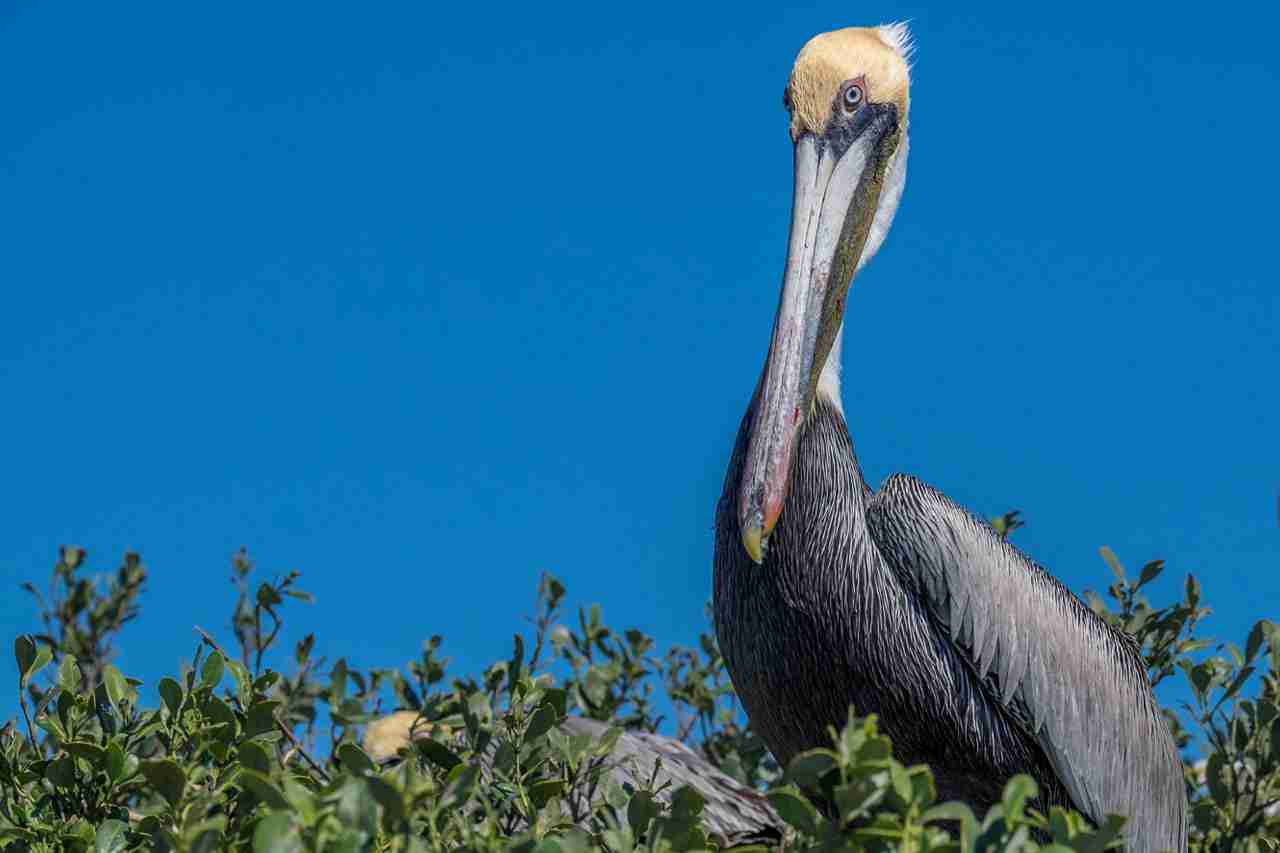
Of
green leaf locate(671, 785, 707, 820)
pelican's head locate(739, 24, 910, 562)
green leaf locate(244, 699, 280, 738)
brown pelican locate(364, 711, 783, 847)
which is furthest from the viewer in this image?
brown pelican locate(364, 711, 783, 847)

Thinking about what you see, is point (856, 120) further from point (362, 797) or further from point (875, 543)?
point (362, 797)

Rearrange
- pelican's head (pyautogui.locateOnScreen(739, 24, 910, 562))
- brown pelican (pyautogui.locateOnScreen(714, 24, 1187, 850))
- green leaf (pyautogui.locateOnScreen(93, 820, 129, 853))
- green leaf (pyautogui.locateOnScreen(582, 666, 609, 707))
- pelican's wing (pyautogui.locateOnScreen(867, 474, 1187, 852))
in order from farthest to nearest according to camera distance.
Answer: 1. green leaf (pyautogui.locateOnScreen(582, 666, 609, 707))
2. pelican's wing (pyautogui.locateOnScreen(867, 474, 1187, 852))
3. brown pelican (pyautogui.locateOnScreen(714, 24, 1187, 850))
4. pelican's head (pyautogui.locateOnScreen(739, 24, 910, 562))
5. green leaf (pyautogui.locateOnScreen(93, 820, 129, 853))

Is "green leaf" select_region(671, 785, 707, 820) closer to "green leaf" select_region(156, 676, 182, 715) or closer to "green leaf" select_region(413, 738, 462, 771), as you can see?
"green leaf" select_region(413, 738, 462, 771)

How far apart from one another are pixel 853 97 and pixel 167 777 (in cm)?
255

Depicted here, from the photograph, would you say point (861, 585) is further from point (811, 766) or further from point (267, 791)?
point (267, 791)

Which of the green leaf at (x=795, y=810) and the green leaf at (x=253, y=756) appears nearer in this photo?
the green leaf at (x=795, y=810)

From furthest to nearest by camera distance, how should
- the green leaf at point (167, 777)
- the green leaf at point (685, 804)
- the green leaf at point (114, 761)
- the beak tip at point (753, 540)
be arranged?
the beak tip at point (753, 540) → the green leaf at point (114, 761) → the green leaf at point (167, 777) → the green leaf at point (685, 804)

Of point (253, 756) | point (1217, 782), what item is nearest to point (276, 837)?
point (253, 756)

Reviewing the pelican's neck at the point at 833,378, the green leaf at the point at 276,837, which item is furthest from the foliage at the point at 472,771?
the pelican's neck at the point at 833,378

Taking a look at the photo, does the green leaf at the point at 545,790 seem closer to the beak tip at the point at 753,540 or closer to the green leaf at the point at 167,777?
the green leaf at the point at 167,777

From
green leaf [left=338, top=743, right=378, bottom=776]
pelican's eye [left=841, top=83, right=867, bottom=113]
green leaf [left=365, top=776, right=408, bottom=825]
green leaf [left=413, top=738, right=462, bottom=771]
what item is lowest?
green leaf [left=365, top=776, right=408, bottom=825]

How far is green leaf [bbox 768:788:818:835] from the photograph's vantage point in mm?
1850

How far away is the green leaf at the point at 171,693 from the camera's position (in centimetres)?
260

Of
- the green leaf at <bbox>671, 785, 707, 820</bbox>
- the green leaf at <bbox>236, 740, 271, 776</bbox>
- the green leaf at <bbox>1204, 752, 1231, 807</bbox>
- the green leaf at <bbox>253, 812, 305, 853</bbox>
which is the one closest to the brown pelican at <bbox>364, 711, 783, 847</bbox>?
the green leaf at <bbox>1204, 752, 1231, 807</bbox>
